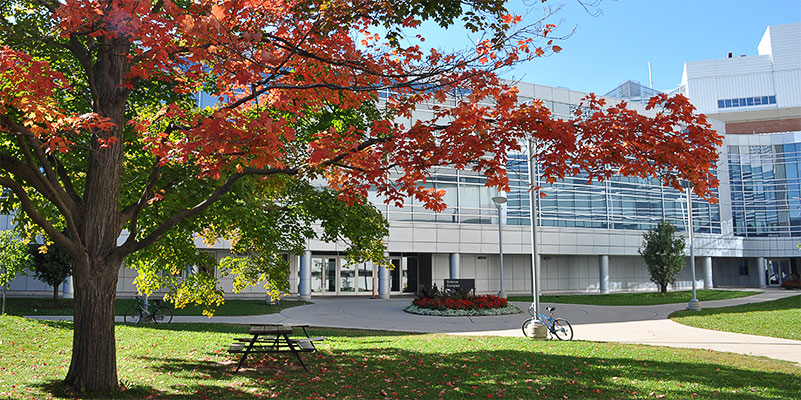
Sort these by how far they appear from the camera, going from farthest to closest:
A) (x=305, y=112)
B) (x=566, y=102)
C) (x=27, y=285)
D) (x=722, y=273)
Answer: (x=722, y=273)
(x=566, y=102)
(x=27, y=285)
(x=305, y=112)

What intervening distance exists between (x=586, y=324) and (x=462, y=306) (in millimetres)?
5787

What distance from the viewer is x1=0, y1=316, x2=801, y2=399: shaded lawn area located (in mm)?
7961

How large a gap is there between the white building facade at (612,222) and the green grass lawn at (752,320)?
1073 cm

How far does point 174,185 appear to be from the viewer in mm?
10141

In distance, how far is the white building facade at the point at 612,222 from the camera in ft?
122

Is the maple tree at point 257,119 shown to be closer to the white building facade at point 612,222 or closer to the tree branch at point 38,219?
the tree branch at point 38,219

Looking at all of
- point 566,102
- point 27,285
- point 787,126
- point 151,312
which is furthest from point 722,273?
point 27,285

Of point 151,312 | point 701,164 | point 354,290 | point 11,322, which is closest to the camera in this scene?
point 701,164

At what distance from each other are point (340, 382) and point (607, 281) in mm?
38438

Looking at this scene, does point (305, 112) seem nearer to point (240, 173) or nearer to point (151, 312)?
point (240, 173)

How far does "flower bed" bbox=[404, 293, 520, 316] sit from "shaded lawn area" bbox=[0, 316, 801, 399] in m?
10.0

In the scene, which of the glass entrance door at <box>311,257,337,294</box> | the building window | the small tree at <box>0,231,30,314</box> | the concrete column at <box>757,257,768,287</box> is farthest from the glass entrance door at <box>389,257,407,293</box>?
the building window

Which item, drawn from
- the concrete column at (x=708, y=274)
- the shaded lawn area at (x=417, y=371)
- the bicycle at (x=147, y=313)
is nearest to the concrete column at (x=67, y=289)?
the bicycle at (x=147, y=313)

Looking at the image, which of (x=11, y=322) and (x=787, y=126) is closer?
(x=11, y=322)
